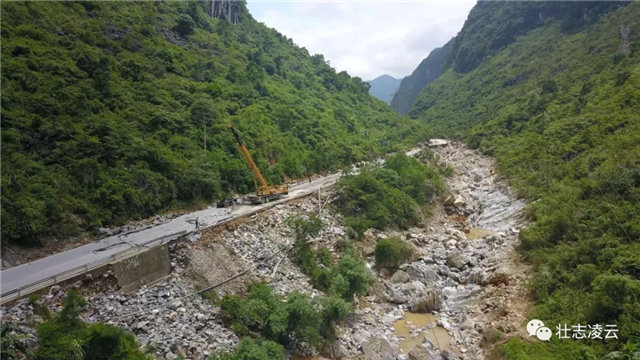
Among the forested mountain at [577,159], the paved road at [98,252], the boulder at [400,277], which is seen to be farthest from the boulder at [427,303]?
the paved road at [98,252]

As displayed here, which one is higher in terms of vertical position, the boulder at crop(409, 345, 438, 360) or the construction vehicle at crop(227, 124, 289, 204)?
the construction vehicle at crop(227, 124, 289, 204)

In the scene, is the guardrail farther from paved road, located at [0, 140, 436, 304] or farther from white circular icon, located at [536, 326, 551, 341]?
white circular icon, located at [536, 326, 551, 341]

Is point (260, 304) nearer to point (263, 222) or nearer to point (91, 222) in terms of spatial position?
point (263, 222)

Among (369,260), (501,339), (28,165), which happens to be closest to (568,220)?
(501,339)
